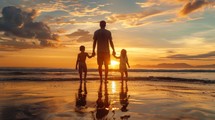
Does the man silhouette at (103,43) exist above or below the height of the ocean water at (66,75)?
above

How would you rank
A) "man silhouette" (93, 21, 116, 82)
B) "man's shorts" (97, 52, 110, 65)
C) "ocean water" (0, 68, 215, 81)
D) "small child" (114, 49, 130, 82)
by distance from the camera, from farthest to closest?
"ocean water" (0, 68, 215, 81), "small child" (114, 49, 130, 82), "man's shorts" (97, 52, 110, 65), "man silhouette" (93, 21, 116, 82)

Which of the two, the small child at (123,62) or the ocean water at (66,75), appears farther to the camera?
the ocean water at (66,75)

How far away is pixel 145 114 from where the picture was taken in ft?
18.2

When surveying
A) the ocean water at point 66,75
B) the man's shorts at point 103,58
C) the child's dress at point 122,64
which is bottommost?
the ocean water at point 66,75

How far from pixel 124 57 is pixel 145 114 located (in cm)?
1234

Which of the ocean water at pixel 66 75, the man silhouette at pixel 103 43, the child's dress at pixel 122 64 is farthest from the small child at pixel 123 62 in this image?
the ocean water at pixel 66 75

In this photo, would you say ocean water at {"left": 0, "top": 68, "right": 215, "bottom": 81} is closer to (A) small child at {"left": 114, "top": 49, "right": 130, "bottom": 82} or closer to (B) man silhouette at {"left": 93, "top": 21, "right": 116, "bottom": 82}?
(A) small child at {"left": 114, "top": 49, "right": 130, "bottom": 82}

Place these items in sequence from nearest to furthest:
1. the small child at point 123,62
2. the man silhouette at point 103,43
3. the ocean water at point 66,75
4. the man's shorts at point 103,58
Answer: the man silhouette at point 103,43 → the man's shorts at point 103,58 → the small child at point 123,62 → the ocean water at point 66,75

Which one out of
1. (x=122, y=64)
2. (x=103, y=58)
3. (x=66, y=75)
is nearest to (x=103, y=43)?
(x=103, y=58)

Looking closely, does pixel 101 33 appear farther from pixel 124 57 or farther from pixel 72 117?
pixel 72 117

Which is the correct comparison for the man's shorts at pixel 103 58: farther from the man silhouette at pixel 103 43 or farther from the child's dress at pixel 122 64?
the child's dress at pixel 122 64

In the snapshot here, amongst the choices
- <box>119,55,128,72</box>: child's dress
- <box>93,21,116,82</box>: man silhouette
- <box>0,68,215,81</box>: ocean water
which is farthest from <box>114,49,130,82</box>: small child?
<box>0,68,215,81</box>: ocean water

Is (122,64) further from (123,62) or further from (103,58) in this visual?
(103,58)

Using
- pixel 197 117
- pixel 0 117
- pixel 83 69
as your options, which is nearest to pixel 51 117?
pixel 0 117
